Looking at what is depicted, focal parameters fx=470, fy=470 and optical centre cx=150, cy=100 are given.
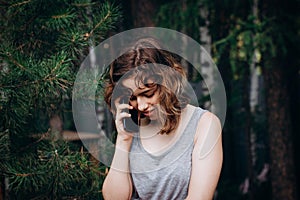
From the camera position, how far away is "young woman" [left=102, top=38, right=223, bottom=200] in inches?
77.3

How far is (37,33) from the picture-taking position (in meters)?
2.39

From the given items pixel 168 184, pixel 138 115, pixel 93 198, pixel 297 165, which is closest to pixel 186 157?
pixel 168 184

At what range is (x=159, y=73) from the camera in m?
1.99

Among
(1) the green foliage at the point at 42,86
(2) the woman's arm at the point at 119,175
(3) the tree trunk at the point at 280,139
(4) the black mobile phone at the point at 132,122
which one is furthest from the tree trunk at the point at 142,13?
(2) the woman's arm at the point at 119,175

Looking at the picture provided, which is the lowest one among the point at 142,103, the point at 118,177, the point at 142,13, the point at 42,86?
the point at 118,177

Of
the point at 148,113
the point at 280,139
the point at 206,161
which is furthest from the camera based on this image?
the point at 280,139

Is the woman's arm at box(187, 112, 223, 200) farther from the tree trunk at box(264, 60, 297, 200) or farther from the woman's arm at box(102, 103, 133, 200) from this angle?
the tree trunk at box(264, 60, 297, 200)

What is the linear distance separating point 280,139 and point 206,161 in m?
2.62

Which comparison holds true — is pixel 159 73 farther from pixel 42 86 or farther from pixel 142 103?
pixel 42 86

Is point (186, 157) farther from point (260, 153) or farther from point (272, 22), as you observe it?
point (260, 153)

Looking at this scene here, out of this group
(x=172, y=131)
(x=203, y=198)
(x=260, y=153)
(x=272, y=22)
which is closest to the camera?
(x=203, y=198)

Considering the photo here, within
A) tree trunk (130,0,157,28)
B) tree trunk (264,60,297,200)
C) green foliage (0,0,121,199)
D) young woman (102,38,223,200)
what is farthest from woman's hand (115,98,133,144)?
tree trunk (264,60,297,200)

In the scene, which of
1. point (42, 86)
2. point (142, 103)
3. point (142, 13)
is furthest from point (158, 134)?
point (142, 13)

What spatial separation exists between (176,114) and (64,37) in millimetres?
665
